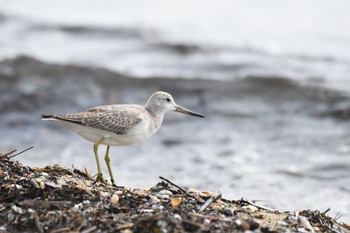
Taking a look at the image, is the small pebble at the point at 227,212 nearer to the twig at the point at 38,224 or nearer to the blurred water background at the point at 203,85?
the twig at the point at 38,224

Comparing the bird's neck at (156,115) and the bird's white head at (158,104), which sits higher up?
the bird's white head at (158,104)

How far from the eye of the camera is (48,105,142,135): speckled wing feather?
7.25 meters

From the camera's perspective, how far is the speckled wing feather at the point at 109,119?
23.8 feet

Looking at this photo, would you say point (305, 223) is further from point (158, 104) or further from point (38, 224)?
point (158, 104)

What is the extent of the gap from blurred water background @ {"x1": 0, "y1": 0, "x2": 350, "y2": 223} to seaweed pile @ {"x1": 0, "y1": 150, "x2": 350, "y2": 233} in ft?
9.22

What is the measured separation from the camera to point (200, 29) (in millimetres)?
17906

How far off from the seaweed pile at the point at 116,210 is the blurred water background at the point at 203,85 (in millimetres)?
2811

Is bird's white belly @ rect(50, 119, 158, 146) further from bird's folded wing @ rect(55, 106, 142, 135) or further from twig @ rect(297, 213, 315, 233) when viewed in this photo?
twig @ rect(297, 213, 315, 233)

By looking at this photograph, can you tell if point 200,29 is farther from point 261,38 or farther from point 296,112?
point 296,112

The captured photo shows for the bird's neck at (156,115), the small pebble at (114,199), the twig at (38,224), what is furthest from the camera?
Result: the bird's neck at (156,115)

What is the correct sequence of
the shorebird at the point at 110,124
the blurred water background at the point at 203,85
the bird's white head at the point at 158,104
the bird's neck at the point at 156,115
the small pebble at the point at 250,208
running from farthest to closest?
the blurred water background at the point at 203,85, the bird's white head at the point at 158,104, the bird's neck at the point at 156,115, the shorebird at the point at 110,124, the small pebble at the point at 250,208

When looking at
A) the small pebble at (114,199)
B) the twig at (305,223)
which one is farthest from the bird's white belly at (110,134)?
the twig at (305,223)

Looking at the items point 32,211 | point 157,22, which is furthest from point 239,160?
point 157,22

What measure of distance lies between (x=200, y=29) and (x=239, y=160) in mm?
7675
